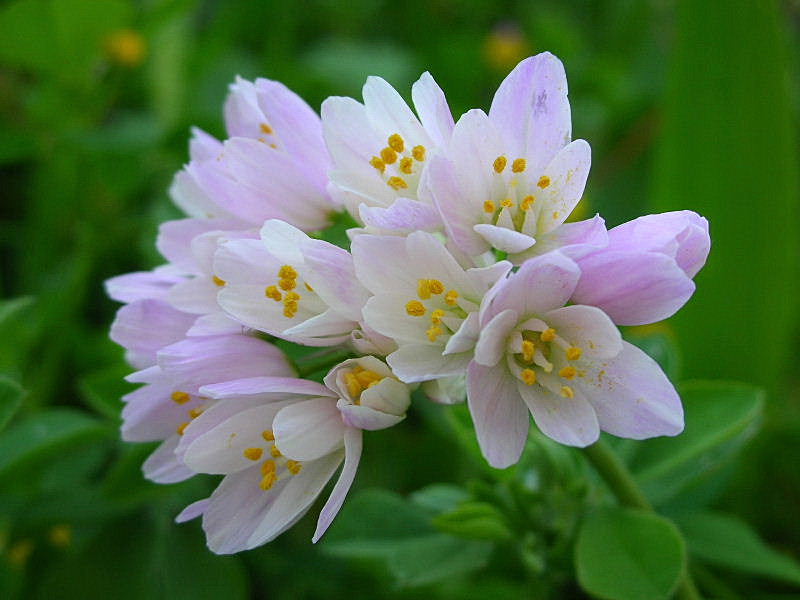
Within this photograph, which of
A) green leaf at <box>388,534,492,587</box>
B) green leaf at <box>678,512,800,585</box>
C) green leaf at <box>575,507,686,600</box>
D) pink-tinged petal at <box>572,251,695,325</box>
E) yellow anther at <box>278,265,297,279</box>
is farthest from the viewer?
green leaf at <box>678,512,800,585</box>

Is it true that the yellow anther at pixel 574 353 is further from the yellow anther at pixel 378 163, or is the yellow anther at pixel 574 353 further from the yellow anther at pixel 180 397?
the yellow anther at pixel 180 397

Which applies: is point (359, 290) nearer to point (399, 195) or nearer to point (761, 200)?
point (399, 195)

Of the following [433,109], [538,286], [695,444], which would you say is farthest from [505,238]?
[695,444]

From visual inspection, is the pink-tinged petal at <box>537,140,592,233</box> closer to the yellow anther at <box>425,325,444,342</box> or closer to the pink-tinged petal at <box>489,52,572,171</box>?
the pink-tinged petal at <box>489,52,572,171</box>

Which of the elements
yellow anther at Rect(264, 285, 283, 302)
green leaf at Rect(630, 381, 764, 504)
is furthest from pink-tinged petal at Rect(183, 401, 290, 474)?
green leaf at Rect(630, 381, 764, 504)

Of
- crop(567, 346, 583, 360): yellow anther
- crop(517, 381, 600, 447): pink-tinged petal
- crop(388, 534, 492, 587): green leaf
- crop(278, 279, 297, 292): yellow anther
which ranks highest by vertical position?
crop(278, 279, 297, 292): yellow anther

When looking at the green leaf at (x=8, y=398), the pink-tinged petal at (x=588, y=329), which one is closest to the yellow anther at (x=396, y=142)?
the pink-tinged petal at (x=588, y=329)

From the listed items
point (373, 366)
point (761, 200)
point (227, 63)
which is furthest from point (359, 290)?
point (227, 63)
